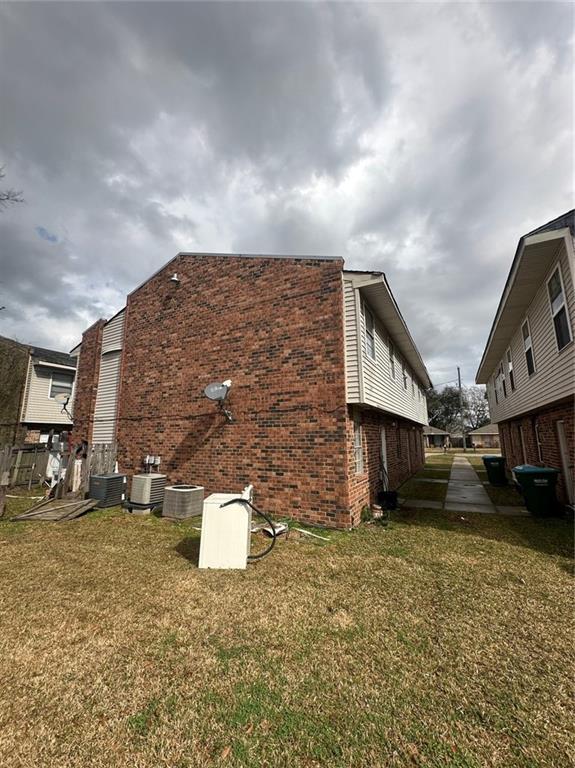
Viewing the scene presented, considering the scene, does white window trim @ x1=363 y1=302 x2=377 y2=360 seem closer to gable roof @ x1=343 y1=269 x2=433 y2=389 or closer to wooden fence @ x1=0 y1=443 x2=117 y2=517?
gable roof @ x1=343 y1=269 x2=433 y2=389

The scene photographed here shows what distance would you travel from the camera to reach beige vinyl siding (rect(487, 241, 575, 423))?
6.50m

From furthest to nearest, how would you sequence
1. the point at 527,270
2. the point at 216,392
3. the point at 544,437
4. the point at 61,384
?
the point at 61,384 < the point at 544,437 < the point at 216,392 < the point at 527,270

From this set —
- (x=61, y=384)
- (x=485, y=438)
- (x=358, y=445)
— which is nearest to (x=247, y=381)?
(x=358, y=445)

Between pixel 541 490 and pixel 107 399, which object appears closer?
pixel 541 490

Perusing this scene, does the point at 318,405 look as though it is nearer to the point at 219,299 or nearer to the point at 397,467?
the point at 219,299

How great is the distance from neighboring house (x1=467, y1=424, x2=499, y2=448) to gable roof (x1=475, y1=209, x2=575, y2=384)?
139 ft

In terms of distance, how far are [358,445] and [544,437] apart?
682cm

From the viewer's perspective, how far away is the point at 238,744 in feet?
7.06

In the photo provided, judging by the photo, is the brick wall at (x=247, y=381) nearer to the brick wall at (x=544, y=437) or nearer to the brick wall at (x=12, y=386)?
the brick wall at (x=544, y=437)

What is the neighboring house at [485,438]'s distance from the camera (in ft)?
158

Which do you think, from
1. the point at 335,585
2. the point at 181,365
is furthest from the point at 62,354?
the point at 335,585

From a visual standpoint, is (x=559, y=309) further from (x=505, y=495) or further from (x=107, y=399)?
(x=107, y=399)

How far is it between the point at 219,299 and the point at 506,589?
846 cm

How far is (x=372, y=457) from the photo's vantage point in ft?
29.4
